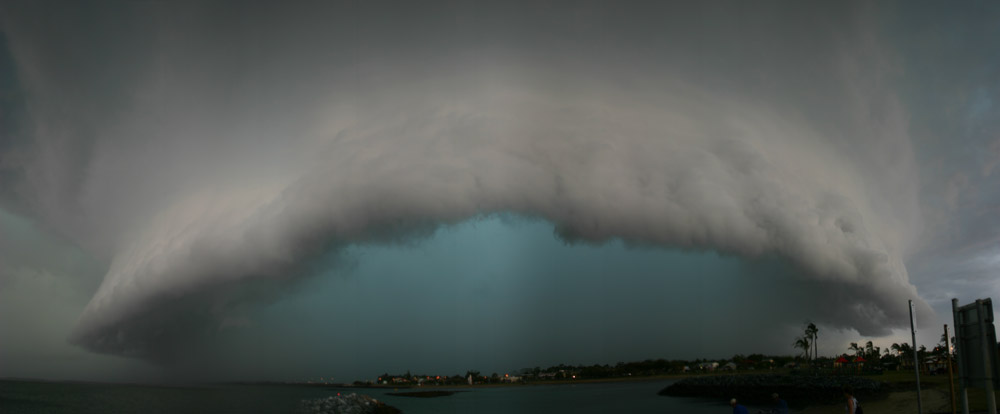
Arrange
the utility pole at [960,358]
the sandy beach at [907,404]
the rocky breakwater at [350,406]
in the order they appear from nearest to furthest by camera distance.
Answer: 1. the utility pole at [960,358]
2. the sandy beach at [907,404]
3. the rocky breakwater at [350,406]

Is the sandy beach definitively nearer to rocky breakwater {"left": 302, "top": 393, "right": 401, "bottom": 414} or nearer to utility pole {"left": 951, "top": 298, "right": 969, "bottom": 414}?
utility pole {"left": 951, "top": 298, "right": 969, "bottom": 414}

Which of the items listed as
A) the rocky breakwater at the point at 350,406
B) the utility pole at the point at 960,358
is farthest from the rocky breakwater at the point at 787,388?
the utility pole at the point at 960,358

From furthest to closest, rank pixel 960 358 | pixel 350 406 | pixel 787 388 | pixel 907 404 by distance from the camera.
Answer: pixel 787 388
pixel 350 406
pixel 907 404
pixel 960 358

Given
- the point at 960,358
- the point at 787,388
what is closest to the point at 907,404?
the point at 787,388

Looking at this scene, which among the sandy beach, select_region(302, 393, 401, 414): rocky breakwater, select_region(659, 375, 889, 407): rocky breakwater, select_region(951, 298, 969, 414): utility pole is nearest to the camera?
select_region(951, 298, 969, 414): utility pole

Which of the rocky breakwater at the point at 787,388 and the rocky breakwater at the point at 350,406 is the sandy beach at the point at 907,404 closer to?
the rocky breakwater at the point at 787,388

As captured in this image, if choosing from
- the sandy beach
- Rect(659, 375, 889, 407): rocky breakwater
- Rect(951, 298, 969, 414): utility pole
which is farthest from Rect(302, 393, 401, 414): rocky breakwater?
Rect(951, 298, 969, 414): utility pole

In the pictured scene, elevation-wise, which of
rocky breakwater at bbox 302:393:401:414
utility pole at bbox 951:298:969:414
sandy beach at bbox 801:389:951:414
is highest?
utility pole at bbox 951:298:969:414

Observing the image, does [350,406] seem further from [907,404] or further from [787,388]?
[787,388]

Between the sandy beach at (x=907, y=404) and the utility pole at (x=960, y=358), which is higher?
the utility pole at (x=960, y=358)
